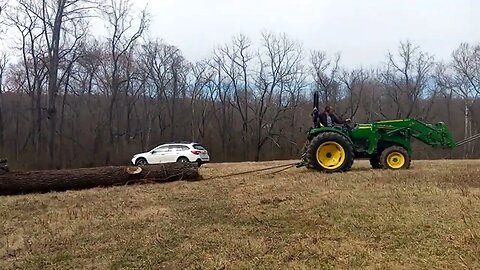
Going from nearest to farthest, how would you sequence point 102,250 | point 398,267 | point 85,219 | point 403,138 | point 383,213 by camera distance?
1. point 398,267
2. point 102,250
3. point 383,213
4. point 85,219
5. point 403,138

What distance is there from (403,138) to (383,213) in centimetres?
738

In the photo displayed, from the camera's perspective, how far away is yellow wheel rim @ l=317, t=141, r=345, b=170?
44.4 ft

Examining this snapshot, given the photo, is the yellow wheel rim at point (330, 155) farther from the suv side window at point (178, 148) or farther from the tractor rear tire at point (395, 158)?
the suv side window at point (178, 148)

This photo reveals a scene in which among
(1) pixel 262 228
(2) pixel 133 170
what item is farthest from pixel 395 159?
(1) pixel 262 228

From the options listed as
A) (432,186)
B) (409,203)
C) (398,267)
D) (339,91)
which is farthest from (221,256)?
(339,91)

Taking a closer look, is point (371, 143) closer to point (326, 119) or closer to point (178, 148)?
point (326, 119)

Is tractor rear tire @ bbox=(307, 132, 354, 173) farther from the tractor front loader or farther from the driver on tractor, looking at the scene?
the driver on tractor

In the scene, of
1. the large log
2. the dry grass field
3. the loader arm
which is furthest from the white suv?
the dry grass field

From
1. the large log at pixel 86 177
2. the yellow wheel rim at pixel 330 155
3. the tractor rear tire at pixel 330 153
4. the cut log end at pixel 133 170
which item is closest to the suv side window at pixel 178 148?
the large log at pixel 86 177

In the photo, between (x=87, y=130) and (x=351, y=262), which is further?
(x=87, y=130)

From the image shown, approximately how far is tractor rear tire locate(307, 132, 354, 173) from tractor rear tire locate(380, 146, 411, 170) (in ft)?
3.46

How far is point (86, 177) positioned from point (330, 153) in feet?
22.6

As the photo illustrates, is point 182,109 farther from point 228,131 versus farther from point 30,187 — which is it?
point 30,187

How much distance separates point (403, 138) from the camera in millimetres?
14133
